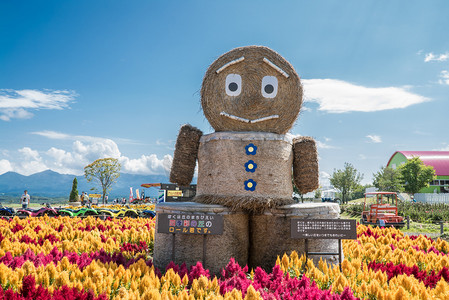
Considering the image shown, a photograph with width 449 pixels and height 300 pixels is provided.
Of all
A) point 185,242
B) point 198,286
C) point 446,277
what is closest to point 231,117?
point 185,242

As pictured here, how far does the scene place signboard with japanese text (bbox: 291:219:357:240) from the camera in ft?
16.5

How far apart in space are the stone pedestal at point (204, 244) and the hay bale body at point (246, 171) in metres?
0.24

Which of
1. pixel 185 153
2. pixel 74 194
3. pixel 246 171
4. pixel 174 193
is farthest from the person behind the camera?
pixel 74 194

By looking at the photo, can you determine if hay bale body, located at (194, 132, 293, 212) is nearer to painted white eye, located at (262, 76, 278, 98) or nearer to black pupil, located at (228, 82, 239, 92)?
painted white eye, located at (262, 76, 278, 98)

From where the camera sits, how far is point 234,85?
19.7ft

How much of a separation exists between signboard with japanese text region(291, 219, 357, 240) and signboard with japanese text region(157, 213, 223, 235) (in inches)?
42.9

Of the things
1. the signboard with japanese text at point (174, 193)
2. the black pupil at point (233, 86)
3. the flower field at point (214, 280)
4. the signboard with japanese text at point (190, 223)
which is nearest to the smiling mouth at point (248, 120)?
the black pupil at point (233, 86)

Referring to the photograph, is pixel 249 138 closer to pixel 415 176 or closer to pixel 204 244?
pixel 204 244

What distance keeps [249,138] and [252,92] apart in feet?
2.73

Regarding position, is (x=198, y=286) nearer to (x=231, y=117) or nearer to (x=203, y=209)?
(x=203, y=209)

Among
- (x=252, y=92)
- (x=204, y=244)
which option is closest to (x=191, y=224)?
(x=204, y=244)

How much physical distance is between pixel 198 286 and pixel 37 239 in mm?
4498

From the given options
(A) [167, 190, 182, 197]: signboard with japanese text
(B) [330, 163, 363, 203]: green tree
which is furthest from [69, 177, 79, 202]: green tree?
(B) [330, 163, 363, 203]: green tree

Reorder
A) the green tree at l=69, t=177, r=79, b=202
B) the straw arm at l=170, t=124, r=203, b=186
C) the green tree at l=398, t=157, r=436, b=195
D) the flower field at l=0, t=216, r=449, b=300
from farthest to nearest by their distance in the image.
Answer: the green tree at l=398, t=157, r=436, b=195
the green tree at l=69, t=177, r=79, b=202
the straw arm at l=170, t=124, r=203, b=186
the flower field at l=0, t=216, r=449, b=300
